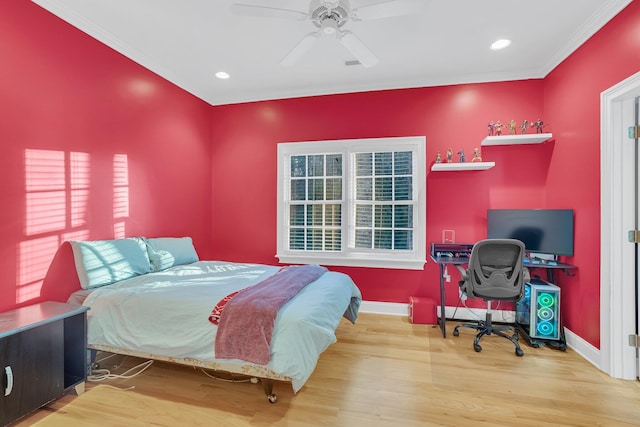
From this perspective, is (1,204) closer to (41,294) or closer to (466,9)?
(41,294)

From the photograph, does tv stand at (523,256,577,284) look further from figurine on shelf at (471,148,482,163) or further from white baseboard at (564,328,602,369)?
figurine on shelf at (471,148,482,163)

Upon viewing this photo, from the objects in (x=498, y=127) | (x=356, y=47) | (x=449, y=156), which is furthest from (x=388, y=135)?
(x=356, y=47)

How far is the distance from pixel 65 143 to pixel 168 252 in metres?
1.39

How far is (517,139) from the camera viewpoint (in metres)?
3.49

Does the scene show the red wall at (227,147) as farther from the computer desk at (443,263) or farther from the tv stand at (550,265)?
the computer desk at (443,263)

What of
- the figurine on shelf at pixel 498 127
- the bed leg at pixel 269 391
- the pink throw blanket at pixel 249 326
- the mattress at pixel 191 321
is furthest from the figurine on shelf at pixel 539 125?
the bed leg at pixel 269 391

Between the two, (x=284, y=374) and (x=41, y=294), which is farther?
(x=41, y=294)

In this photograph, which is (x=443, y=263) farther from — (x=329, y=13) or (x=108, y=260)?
(x=108, y=260)

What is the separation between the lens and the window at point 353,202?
4008 mm

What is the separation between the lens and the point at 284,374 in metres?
1.94

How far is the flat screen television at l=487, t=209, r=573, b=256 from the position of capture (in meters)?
3.10

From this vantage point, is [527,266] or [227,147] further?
[227,147]

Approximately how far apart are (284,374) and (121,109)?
10.1ft

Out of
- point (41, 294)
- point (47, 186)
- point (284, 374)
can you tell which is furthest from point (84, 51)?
point (284, 374)
